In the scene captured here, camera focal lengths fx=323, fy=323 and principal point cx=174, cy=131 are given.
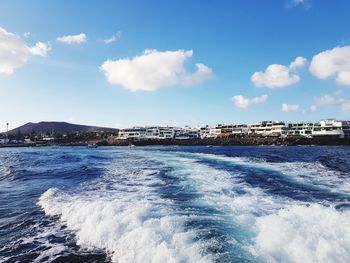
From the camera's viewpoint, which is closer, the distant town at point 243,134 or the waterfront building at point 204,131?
the distant town at point 243,134

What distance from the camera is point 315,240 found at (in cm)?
990

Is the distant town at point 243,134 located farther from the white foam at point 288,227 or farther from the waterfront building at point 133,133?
the white foam at point 288,227

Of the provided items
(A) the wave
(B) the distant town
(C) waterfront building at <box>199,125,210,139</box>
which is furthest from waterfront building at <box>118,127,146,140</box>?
(A) the wave

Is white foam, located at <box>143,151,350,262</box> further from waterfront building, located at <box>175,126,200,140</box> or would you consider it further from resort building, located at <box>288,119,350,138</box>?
waterfront building, located at <box>175,126,200,140</box>

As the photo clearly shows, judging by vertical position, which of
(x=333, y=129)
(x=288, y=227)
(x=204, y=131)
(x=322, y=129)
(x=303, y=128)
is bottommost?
(x=288, y=227)

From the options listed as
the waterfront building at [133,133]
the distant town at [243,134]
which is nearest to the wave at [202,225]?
the distant town at [243,134]

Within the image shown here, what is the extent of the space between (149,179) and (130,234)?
1485 centimetres

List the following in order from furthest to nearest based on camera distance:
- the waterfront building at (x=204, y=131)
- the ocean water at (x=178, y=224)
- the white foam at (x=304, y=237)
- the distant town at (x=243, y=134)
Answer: the waterfront building at (x=204, y=131) < the distant town at (x=243, y=134) < the ocean water at (x=178, y=224) < the white foam at (x=304, y=237)

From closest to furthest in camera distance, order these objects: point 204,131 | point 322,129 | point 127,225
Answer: point 127,225 < point 322,129 < point 204,131

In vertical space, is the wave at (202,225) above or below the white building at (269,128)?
below

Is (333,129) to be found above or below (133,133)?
below

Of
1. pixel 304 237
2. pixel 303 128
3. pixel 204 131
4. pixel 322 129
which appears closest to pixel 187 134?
pixel 204 131

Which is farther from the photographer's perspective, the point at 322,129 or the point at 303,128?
the point at 303,128

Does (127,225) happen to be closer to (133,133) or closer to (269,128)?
(269,128)
